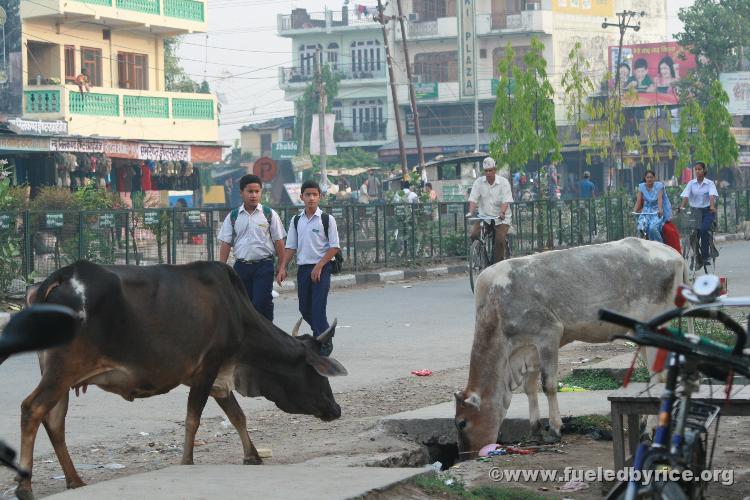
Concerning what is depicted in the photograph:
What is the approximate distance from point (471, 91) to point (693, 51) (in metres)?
12.8

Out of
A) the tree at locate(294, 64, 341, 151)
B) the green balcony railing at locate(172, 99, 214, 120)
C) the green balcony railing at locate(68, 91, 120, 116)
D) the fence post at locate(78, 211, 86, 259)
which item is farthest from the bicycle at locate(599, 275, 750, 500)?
the tree at locate(294, 64, 341, 151)

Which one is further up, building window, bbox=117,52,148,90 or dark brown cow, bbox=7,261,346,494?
building window, bbox=117,52,148,90

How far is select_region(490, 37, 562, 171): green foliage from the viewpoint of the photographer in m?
36.4

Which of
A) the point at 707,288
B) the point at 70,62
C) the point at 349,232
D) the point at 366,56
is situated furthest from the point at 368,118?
the point at 707,288

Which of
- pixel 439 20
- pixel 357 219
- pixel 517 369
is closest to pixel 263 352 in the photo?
pixel 517 369

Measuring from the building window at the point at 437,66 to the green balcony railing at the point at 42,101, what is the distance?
47.8 meters

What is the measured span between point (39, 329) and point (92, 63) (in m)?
40.9

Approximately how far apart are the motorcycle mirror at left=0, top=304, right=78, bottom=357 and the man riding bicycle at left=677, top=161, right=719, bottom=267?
67.0 feet

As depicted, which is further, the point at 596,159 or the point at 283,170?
the point at 283,170

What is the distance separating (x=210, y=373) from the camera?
7727 mm

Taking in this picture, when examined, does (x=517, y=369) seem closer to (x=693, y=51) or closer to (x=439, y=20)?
(x=693, y=51)

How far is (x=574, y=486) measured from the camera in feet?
23.3

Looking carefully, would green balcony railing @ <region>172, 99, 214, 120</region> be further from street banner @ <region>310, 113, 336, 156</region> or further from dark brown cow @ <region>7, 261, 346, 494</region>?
dark brown cow @ <region>7, 261, 346, 494</region>

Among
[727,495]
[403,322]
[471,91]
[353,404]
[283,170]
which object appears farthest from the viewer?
[283,170]
